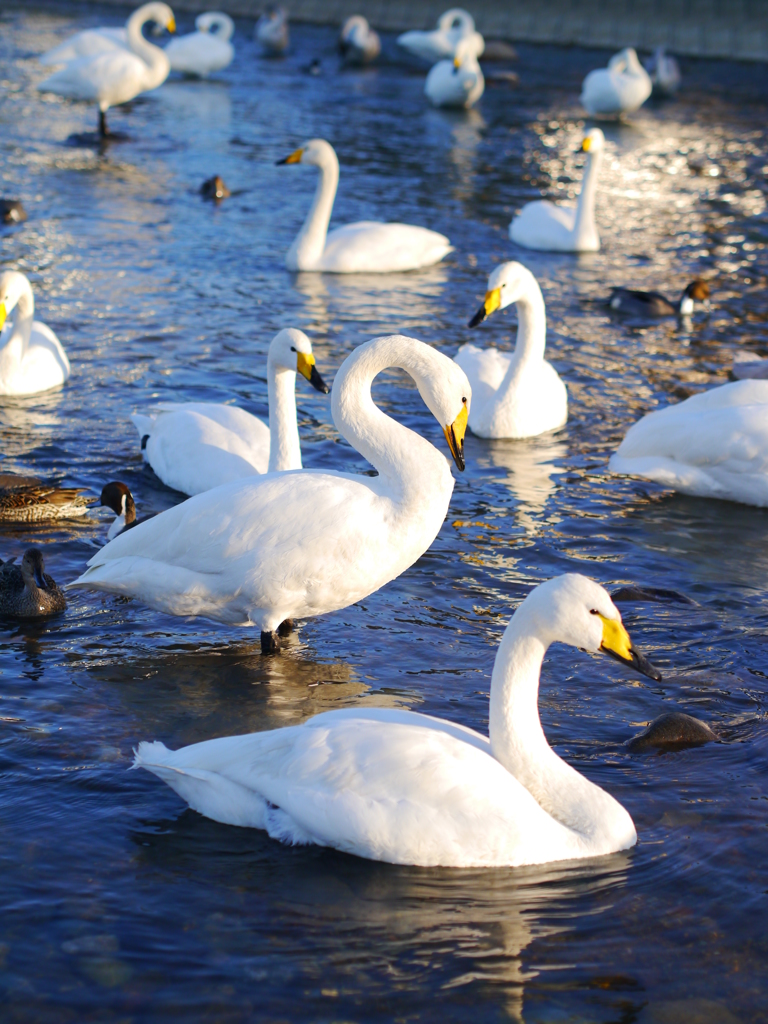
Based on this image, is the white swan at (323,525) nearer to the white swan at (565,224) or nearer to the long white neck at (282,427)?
the long white neck at (282,427)

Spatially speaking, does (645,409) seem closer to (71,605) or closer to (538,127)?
(71,605)

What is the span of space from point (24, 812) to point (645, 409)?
7.03 metres

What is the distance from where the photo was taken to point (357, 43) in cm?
3081

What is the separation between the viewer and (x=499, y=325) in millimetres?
13484

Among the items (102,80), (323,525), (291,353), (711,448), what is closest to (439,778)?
(323,525)

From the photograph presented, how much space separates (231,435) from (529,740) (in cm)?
403

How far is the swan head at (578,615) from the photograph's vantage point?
4.89m

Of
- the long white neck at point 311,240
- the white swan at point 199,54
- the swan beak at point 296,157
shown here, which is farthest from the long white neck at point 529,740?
the white swan at point 199,54

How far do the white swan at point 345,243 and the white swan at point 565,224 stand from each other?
1.41 metres

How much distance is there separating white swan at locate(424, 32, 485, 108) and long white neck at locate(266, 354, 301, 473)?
62.5 feet

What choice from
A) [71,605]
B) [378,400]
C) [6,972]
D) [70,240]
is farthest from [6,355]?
[6,972]

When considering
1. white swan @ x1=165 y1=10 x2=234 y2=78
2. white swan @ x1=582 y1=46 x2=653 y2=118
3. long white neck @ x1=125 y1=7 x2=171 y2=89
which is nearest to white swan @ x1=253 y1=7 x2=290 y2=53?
white swan @ x1=165 y1=10 x2=234 y2=78

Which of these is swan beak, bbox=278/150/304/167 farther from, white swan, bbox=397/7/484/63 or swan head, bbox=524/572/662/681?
white swan, bbox=397/7/484/63

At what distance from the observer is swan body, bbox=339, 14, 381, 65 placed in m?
30.8
